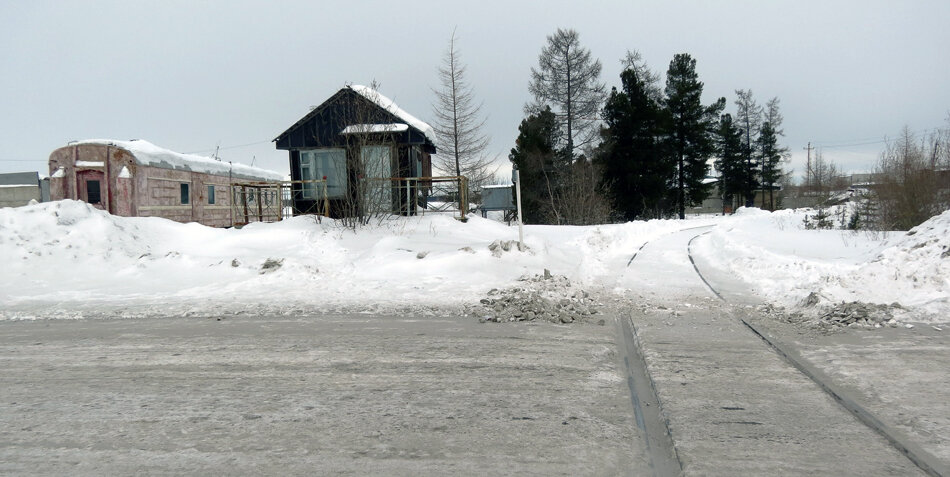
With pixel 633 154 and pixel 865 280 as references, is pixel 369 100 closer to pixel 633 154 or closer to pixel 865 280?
pixel 865 280

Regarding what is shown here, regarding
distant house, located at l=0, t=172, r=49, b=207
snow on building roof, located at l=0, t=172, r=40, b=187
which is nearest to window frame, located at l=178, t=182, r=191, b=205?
distant house, located at l=0, t=172, r=49, b=207

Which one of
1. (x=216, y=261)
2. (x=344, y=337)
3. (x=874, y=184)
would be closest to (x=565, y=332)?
(x=344, y=337)

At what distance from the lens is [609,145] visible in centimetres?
3847

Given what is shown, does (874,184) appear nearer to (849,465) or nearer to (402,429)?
(849,465)

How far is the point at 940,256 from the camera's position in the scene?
8617mm

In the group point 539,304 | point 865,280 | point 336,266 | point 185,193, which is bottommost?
point 539,304

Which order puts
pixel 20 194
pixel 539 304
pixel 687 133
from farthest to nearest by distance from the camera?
pixel 687 133
pixel 20 194
pixel 539 304

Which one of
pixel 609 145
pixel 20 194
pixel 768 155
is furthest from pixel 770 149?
pixel 20 194

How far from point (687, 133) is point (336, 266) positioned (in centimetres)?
4279

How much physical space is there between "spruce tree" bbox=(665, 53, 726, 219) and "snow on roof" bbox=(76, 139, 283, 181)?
113ft

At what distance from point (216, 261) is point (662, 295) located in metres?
9.48

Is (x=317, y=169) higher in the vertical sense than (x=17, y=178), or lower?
lower

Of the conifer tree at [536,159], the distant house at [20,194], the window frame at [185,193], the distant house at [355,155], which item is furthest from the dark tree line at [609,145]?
the distant house at [20,194]

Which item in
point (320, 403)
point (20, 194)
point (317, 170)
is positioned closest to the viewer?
point (320, 403)
